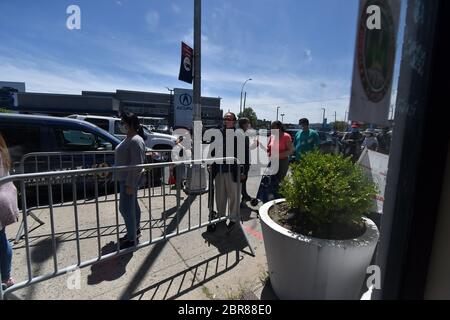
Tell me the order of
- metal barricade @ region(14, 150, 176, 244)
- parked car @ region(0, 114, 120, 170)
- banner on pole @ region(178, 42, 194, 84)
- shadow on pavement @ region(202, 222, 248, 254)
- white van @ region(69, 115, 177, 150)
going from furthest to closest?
white van @ region(69, 115, 177, 150), banner on pole @ region(178, 42, 194, 84), parked car @ region(0, 114, 120, 170), metal barricade @ region(14, 150, 176, 244), shadow on pavement @ region(202, 222, 248, 254)

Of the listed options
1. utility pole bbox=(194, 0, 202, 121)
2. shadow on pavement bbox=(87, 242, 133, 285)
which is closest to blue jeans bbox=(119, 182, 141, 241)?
shadow on pavement bbox=(87, 242, 133, 285)

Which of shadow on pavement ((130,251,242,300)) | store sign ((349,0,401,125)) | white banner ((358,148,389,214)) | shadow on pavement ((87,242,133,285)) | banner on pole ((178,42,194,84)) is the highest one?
banner on pole ((178,42,194,84))

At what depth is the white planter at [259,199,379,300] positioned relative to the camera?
2.18m

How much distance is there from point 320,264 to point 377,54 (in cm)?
168

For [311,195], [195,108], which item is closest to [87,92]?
[195,108]

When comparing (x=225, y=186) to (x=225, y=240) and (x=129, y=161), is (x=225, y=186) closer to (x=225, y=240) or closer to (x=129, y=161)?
(x=225, y=240)

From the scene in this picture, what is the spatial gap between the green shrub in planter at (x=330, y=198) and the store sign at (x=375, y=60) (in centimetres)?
93

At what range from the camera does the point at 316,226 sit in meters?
2.47

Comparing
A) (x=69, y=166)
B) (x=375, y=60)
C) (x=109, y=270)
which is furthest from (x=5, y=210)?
(x=69, y=166)

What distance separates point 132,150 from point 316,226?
237 cm

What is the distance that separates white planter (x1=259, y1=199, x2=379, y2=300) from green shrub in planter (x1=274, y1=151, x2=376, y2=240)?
0.61 feet

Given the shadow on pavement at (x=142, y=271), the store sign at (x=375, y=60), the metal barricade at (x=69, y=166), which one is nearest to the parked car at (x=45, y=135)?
the metal barricade at (x=69, y=166)

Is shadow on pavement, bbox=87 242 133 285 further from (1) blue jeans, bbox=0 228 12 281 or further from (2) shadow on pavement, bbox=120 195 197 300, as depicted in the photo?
(1) blue jeans, bbox=0 228 12 281

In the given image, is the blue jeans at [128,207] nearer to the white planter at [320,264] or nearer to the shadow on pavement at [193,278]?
the shadow on pavement at [193,278]
